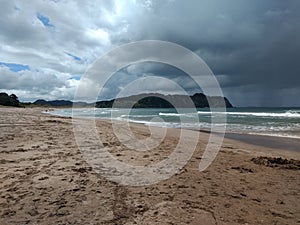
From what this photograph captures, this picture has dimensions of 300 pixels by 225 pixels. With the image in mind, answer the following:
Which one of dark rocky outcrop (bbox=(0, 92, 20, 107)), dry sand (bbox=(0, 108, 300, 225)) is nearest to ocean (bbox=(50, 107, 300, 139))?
dry sand (bbox=(0, 108, 300, 225))

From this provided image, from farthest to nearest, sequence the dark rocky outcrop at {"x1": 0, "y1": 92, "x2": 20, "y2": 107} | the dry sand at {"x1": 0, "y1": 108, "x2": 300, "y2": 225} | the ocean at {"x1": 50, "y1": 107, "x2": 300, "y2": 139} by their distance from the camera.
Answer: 1. the dark rocky outcrop at {"x1": 0, "y1": 92, "x2": 20, "y2": 107}
2. the ocean at {"x1": 50, "y1": 107, "x2": 300, "y2": 139}
3. the dry sand at {"x1": 0, "y1": 108, "x2": 300, "y2": 225}

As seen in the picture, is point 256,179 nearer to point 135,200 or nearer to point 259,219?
point 259,219

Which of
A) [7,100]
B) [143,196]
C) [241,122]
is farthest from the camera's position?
[7,100]

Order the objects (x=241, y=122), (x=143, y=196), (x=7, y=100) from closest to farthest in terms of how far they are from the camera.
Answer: (x=143, y=196), (x=241, y=122), (x=7, y=100)

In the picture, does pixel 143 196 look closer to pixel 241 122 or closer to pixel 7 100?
pixel 241 122

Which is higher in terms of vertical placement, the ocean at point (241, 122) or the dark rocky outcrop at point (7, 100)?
the dark rocky outcrop at point (7, 100)

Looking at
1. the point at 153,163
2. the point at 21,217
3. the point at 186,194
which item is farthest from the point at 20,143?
the point at 186,194

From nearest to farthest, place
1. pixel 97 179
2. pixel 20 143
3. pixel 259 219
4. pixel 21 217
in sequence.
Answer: pixel 21 217
pixel 259 219
pixel 97 179
pixel 20 143

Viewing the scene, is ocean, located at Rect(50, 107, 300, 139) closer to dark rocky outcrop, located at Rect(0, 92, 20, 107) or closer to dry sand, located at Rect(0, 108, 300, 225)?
dry sand, located at Rect(0, 108, 300, 225)

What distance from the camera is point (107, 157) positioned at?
859 centimetres

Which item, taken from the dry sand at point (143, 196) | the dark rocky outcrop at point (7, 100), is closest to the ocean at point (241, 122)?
the dry sand at point (143, 196)

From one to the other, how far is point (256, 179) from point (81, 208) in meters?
4.85

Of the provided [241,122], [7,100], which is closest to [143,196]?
[241,122]

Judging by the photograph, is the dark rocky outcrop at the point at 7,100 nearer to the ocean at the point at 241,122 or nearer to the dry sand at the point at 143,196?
the ocean at the point at 241,122
